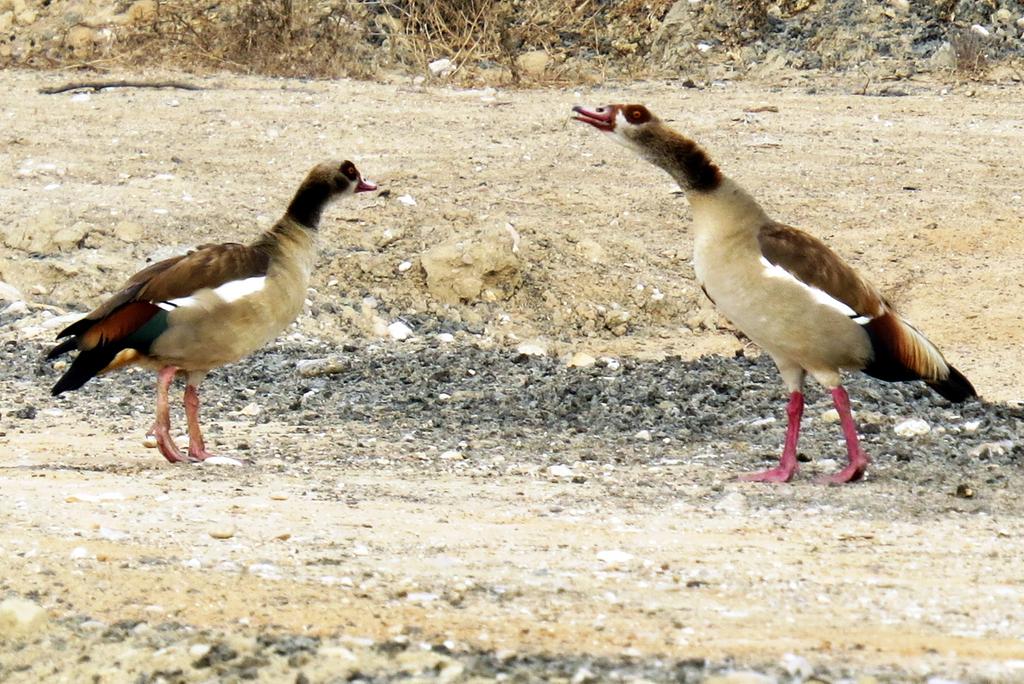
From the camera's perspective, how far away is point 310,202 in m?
8.00

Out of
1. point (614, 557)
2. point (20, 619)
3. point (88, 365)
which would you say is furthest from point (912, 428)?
point (20, 619)

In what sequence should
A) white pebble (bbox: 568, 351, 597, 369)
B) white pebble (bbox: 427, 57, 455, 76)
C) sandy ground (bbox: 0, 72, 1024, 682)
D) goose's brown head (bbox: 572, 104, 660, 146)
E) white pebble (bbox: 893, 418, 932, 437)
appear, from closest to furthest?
sandy ground (bbox: 0, 72, 1024, 682) < goose's brown head (bbox: 572, 104, 660, 146) < white pebble (bbox: 893, 418, 932, 437) < white pebble (bbox: 568, 351, 597, 369) < white pebble (bbox: 427, 57, 455, 76)

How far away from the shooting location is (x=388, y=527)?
5.99 meters

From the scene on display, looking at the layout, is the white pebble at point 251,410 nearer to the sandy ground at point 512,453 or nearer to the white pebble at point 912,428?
the sandy ground at point 512,453

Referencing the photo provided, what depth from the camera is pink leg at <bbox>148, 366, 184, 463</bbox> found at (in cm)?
726

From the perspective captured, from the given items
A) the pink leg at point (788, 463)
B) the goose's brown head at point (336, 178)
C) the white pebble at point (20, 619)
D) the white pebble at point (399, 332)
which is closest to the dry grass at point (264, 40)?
the white pebble at point (399, 332)

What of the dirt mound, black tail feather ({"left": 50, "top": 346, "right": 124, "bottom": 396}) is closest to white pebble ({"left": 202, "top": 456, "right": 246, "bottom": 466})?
black tail feather ({"left": 50, "top": 346, "right": 124, "bottom": 396})

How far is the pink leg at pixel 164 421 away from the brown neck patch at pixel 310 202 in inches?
39.5

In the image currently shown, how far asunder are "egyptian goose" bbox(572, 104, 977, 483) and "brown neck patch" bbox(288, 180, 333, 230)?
1772 mm

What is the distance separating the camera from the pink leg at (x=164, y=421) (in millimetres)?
7262

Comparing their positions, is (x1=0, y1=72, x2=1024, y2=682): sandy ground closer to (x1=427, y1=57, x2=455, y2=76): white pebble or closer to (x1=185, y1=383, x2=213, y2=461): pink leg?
(x1=185, y1=383, x2=213, y2=461): pink leg

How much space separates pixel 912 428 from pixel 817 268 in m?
1.33

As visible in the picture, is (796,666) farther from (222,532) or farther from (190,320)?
(190,320)

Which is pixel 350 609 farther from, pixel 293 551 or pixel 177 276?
pixel 177 276
